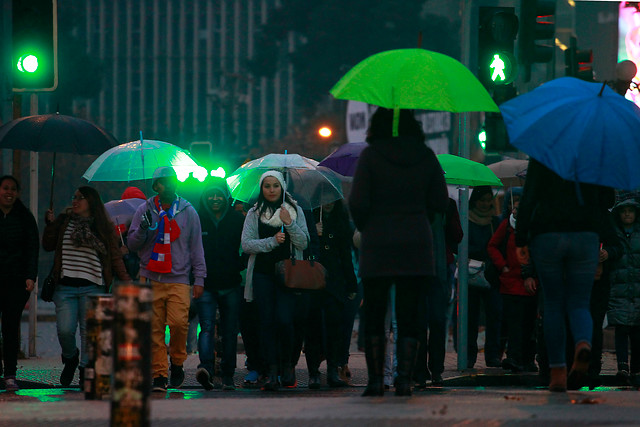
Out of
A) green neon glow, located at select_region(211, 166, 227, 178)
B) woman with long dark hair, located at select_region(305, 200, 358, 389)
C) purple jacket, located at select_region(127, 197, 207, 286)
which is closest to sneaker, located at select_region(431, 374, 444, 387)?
woman with long dark hair, located at select_region(305, 200, 358, 389)

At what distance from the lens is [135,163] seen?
12594mm

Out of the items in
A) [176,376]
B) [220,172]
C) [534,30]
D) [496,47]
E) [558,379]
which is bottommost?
[176,376]

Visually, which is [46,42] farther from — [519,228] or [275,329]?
[519,228]

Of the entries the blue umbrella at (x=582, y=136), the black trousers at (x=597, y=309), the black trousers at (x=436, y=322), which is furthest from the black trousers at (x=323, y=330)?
the blue umbrella at (x=582, y=136)

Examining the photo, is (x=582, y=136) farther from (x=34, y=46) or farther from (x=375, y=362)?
(x=34, y=46)

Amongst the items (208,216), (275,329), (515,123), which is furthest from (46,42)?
(515,123)

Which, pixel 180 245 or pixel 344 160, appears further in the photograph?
pixel 344 160

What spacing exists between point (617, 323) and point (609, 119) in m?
3.44

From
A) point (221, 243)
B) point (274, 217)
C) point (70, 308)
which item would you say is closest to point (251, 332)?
point (221, 243)

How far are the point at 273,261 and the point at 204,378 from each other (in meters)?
1.13

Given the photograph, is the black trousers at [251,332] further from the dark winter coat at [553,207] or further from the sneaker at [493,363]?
the dark winter coat at [553,207]

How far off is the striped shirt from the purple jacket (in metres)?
0.33

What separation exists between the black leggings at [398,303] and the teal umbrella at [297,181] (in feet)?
11.3

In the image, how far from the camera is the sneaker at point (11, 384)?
Answer: 11.0 metres
